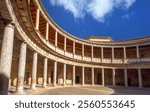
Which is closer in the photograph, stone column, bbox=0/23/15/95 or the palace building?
stone column, bbox=0/23/15/95

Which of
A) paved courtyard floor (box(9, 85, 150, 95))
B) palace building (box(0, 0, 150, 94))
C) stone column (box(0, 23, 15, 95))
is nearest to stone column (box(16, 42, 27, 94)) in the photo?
palace building (box(0, 0, 150, 94))

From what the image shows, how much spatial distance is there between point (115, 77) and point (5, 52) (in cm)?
2704

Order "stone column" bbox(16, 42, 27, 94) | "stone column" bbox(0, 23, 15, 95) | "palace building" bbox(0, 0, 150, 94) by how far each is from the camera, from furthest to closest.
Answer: "palace building" bbox(0, 0, 150, 94)
"stone column" bbox(16, 42, 27, 94)
"stone column" bbox(0, 23, 15, 95)

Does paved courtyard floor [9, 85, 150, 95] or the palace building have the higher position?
the palace building

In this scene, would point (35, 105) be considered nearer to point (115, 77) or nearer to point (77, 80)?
point (77, 80)

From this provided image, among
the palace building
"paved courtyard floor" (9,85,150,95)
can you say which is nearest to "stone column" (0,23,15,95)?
the palace building

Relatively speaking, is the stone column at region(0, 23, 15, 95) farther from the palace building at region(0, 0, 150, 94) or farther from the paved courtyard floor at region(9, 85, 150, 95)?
the paved courtyard floor at region(9, 85, 150, 95)

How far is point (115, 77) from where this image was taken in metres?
31.5

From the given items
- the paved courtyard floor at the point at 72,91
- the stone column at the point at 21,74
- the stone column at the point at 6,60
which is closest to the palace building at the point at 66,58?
the stone column at the point at 21,74

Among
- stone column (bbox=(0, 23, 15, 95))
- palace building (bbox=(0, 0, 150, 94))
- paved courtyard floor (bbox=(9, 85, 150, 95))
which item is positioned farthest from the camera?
palace building (bbox=(0, 0, 150, 94))

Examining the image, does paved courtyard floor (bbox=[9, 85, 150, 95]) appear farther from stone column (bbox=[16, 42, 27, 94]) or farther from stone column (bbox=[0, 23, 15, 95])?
stone column (bbox=[0, 23, 15, 95])

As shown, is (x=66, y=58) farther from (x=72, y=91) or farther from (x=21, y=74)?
(x=21, y=74)

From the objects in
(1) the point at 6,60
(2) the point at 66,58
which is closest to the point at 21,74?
(1) the point at 6,60

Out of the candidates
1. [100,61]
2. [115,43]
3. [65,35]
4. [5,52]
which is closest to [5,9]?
[5,52]
